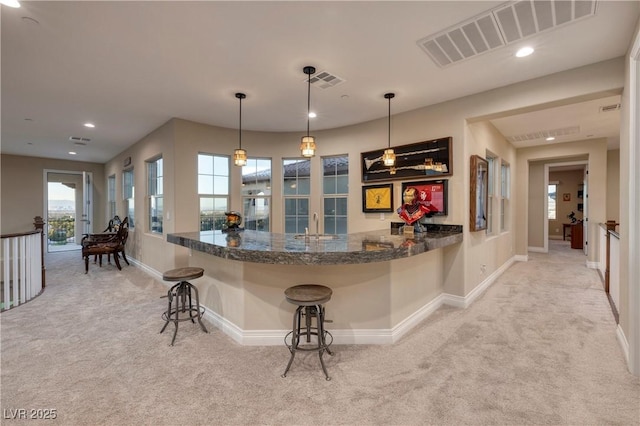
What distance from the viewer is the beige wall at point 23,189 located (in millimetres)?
7348

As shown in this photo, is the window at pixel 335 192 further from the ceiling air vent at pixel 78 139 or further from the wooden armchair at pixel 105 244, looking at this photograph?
the ceiling air vent at pixel 78 139

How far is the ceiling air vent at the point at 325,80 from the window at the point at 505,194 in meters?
4.28

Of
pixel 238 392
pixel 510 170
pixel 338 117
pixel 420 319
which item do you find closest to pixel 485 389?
pixel 420 319

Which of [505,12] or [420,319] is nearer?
[505,12]

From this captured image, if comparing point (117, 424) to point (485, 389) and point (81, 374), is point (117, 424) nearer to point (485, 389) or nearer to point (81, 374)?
point (81, 374)

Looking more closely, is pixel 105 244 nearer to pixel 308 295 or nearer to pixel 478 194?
pixel 308 295

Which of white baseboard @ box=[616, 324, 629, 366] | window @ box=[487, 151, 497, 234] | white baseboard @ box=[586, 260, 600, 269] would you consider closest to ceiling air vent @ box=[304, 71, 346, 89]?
window @ box=[487, 151, 497, 234]

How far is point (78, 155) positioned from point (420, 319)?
919 centimetres

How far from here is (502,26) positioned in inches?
86.7

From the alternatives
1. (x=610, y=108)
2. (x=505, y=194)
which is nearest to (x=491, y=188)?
(x=505, y=194)

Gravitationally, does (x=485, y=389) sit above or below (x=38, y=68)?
below

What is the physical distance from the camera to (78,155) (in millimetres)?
7516

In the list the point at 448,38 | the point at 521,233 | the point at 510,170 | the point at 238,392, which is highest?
the point at 448,38

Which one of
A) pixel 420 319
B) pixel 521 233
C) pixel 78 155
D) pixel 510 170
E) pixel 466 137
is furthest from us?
pixel 78 155
